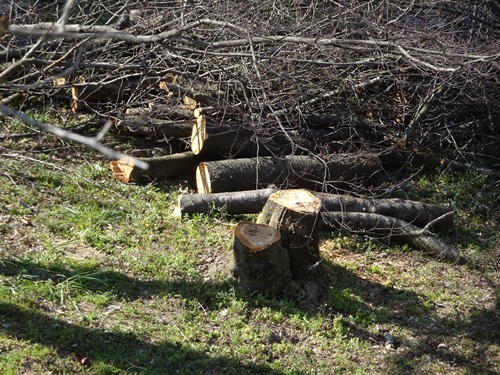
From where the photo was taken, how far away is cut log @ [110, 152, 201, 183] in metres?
7.68

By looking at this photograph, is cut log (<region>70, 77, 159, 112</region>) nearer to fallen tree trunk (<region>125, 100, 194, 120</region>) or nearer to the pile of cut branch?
the pile of cut branch

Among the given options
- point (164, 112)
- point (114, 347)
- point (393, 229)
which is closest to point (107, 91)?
point (164, 112)

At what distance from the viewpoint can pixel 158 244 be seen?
6.88 metres

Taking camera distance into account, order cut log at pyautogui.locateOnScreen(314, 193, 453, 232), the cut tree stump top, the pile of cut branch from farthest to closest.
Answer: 1. the pile of cut branch
2. cut log at pyautogui.locateOnScreen(314, 193, 453, 232)
3. the cut tree stump top

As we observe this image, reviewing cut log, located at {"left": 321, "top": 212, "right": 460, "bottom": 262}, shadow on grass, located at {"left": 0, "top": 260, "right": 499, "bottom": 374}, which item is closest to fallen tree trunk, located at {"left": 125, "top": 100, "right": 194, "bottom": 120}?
cut log, located at {"left": 321, "top": 212, "right": 460, "bottom": 262}

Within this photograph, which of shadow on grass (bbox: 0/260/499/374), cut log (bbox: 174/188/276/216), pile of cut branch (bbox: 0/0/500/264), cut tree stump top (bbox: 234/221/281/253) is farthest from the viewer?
pile of cut branch (bbox: 0/0/500/264)

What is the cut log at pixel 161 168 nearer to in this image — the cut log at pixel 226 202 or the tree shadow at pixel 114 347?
the cut log at pixel 226 202

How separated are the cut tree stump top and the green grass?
0.44 m

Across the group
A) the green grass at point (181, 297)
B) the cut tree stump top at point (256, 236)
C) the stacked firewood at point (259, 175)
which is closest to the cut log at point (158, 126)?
the stacked firewood at point (259, 175)

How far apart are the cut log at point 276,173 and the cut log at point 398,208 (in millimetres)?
171

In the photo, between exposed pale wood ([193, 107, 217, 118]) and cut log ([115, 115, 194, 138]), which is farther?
cut log ([115, 115, 194, 138])

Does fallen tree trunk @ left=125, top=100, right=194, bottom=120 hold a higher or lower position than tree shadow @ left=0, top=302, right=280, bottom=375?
higher

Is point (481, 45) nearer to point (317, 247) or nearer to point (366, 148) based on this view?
point (366, 148)

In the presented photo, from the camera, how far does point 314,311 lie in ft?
20.8
